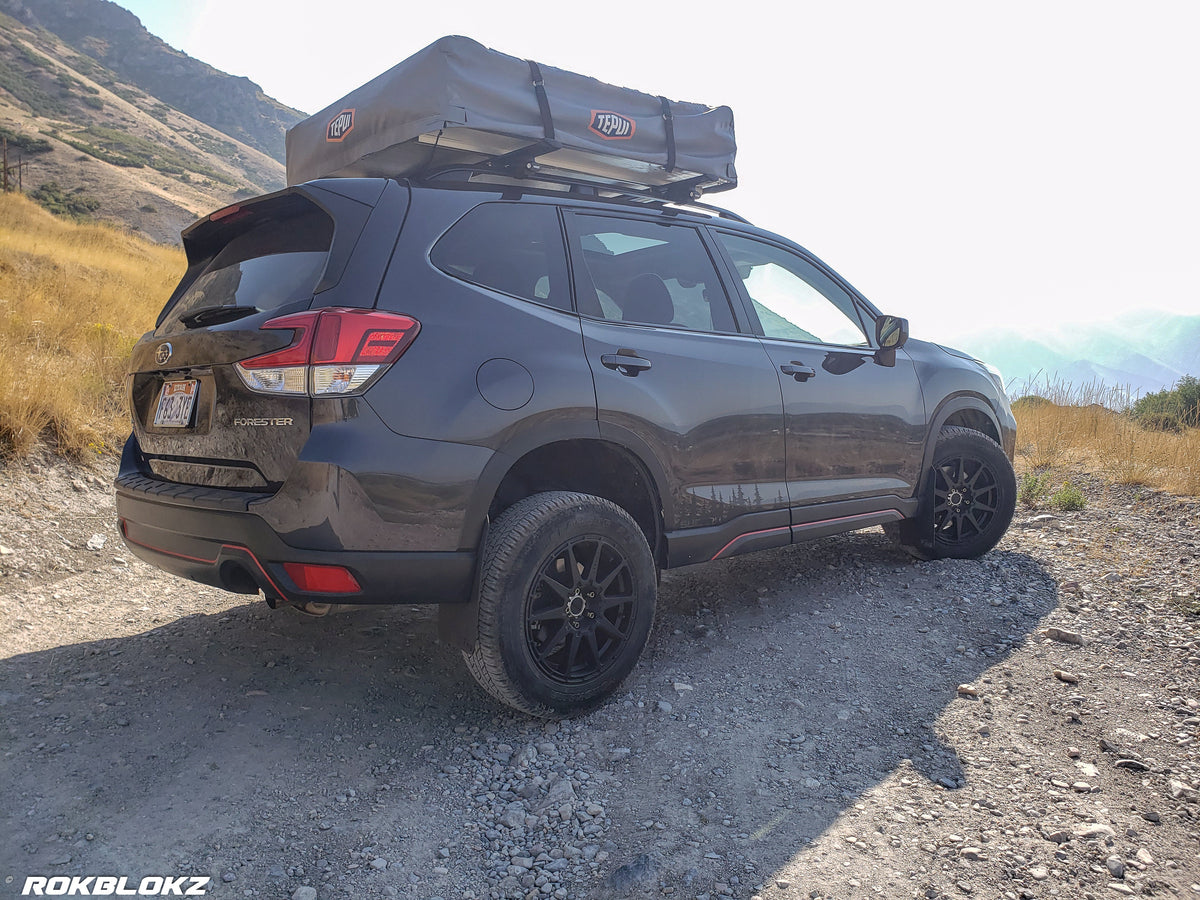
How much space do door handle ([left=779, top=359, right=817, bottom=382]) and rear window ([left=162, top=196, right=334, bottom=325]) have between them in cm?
201

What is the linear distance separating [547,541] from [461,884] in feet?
3.31

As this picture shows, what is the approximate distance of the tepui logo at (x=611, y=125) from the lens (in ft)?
10.9

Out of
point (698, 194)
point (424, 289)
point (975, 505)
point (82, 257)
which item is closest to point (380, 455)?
point (424, 289)

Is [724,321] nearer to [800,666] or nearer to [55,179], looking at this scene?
[800,666]

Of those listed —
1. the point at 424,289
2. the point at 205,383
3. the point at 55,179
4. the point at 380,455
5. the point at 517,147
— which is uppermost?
the point at 55,179

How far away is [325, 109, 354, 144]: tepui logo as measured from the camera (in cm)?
345

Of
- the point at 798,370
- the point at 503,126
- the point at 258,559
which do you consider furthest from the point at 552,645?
the point at 503,126

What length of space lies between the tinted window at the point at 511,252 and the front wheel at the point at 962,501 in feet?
8.46

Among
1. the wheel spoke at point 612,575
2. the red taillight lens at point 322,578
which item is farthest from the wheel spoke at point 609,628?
the red taillight lens at point 322,578

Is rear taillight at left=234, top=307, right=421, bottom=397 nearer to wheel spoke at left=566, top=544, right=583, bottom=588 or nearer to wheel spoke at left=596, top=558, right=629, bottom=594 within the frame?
wheel spoke at left=566, top=544, right=583, bottom=588

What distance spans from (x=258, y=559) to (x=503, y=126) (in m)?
Answer: 1.86

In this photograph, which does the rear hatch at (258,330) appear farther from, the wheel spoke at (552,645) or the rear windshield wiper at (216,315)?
the wheel spoke at (552,645)

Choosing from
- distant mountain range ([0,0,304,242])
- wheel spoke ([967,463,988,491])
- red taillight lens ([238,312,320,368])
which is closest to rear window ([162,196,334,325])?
red taillight lens ([238,312,320,368])

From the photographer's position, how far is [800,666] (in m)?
3.28
